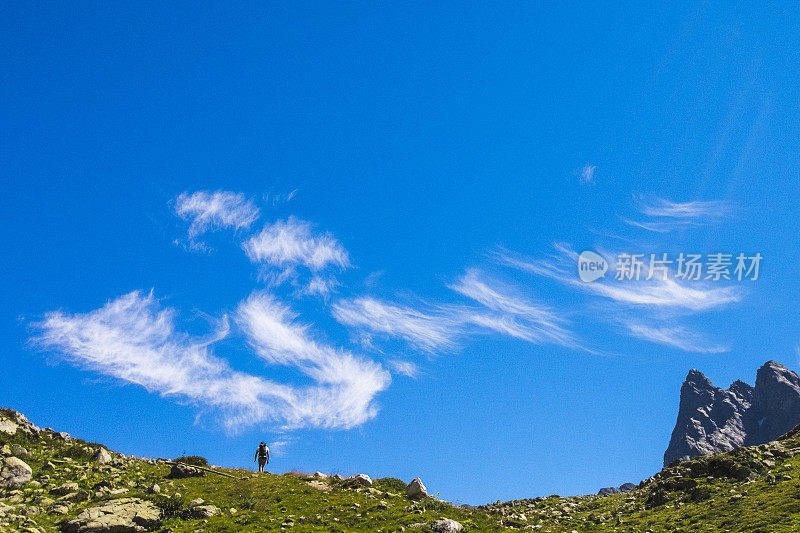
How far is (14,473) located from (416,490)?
26.2m

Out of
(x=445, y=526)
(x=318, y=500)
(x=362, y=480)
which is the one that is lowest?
(x=445, y=526)

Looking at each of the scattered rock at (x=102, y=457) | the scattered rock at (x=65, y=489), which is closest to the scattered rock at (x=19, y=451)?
the scattered rock at (x=102, y=457)

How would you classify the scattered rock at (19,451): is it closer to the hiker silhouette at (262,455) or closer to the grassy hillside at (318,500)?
the grassy hillside at (318,500)

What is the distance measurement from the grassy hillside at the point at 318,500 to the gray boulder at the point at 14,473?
48 cm

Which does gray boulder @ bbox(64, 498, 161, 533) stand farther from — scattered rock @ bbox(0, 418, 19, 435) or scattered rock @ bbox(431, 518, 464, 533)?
scattered rock @ bbox(431, 518, 464, 533)

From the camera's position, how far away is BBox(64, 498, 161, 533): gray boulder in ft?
83.1

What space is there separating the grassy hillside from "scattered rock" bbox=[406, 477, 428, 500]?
2.89 feet

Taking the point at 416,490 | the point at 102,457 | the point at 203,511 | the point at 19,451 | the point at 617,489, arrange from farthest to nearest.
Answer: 1. the point at 617,489
2. the point at 102,457
3. the point at 416,490
4. the point at 19,451
5. the point at 203,511

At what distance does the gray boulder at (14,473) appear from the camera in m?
28.9

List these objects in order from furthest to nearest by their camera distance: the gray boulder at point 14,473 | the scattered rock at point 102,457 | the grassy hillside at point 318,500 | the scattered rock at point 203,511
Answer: the scattered rock at point 102,457, the gray boulder at point 14,473, the scattered rock at point 203,511, the grassy hillside at point 318,500

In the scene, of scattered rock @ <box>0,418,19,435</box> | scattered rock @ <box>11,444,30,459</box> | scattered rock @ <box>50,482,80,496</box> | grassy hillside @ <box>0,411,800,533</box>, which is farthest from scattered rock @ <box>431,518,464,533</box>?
scattered rock @ <box>0,418,19,435</box>

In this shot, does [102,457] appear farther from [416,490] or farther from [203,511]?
[416,490]

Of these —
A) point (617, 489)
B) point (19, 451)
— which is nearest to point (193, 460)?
point (19, 451)

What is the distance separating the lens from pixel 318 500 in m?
32.2
